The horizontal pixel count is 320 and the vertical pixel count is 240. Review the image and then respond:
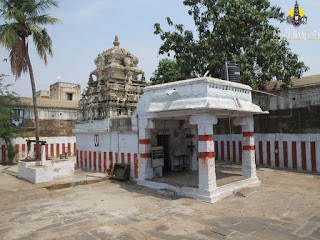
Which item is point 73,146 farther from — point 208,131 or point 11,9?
point 208,131

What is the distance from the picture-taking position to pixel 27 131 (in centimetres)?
1725

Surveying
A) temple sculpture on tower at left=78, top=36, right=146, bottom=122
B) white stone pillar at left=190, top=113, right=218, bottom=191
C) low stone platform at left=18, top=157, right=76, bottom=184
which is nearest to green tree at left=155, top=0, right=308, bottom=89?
temple sculpture on tower at left=78, top=36, right=146, bottom=122

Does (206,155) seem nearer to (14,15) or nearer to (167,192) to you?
(167,192)

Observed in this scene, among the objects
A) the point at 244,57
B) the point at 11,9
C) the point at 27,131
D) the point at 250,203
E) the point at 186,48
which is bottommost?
the point at 250,203

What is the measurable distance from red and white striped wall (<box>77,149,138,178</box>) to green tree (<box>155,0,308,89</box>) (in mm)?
6588

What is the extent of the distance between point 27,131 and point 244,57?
48.5ft

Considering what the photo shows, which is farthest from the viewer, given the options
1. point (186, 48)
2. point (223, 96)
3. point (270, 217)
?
point (186, 48)

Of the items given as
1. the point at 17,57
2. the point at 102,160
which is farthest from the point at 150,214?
the point at 17,57

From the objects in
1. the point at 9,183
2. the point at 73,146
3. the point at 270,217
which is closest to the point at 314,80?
the point at 270,217

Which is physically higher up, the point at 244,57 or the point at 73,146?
the point at 244,57

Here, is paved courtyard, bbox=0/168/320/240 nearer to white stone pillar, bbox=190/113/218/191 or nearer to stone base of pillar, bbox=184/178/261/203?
stone base of pillar, bbox=184/178/261/203

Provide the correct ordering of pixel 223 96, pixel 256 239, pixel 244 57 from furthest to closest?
pixel 244 57 → pixel 223 96 → pixel 256 239

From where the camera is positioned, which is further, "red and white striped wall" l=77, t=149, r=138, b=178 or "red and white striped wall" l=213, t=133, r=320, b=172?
"red and white striped wall" l=213, t=133, r=320, b=172

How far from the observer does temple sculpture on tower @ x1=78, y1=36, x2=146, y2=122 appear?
1291cm
